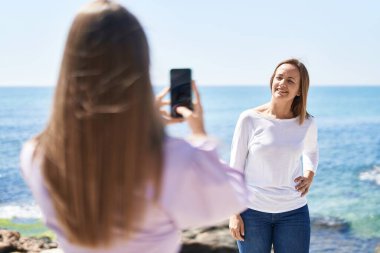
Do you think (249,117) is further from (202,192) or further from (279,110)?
(202,192)

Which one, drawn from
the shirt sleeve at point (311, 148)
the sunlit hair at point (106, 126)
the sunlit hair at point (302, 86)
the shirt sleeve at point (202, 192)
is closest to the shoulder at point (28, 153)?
the sunlit hair at point (106, 126)

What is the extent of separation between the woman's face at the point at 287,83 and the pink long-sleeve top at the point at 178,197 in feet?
7.14

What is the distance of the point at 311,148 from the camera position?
12.7ft

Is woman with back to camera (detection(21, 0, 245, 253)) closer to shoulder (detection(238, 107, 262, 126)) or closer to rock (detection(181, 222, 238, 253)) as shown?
shoulder (detection(238, 107, 262, 126))

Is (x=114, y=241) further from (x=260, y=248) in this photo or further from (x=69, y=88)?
(x=260, y=248)

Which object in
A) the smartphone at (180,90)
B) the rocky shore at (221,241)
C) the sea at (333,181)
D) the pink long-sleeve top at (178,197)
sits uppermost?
the smartphone at (180,90)

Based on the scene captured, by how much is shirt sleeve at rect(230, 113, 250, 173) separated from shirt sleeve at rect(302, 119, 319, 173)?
0.46 metres

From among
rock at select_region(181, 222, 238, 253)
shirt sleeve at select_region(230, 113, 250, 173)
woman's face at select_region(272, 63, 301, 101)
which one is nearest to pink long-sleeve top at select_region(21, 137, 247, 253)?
shirt sleeve at select_region(230, 113, 250, 173)

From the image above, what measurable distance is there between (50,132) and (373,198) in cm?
1778

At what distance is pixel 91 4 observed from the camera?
4.78 ft

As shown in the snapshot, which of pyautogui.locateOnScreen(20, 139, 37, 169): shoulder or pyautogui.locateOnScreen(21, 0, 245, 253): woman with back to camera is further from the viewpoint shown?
pyautogui.locateOnScreen(20, 139, 37, 169): shoulder

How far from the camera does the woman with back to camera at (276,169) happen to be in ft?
11.7

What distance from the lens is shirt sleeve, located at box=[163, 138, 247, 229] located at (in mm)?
1452

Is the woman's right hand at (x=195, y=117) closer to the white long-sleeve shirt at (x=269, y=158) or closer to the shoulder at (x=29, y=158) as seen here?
the shoulder at (x=29, y=158)
